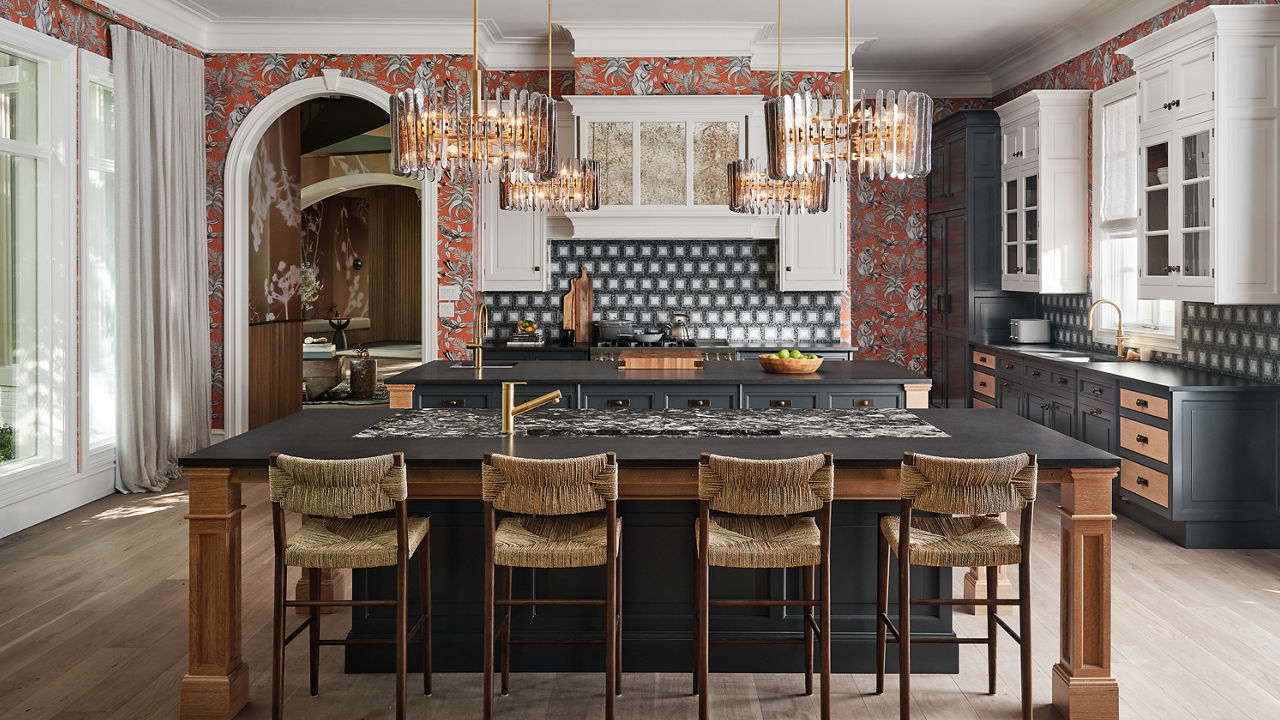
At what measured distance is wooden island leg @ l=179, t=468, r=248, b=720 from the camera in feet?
9.86

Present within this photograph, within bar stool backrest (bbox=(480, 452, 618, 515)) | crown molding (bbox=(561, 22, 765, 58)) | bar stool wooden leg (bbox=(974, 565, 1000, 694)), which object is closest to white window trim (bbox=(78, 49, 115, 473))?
crown molding (bbox=(561, 22, 765, 58))

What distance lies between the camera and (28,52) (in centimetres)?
541

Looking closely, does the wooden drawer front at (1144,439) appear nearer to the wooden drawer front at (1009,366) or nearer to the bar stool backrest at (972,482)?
the wooden drawer front at (1009,366)

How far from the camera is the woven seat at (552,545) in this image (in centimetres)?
290

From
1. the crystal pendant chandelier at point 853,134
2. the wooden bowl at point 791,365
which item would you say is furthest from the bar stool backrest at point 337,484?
the wooden bowl at point 791,365

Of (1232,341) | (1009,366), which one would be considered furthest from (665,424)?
(1009,366)

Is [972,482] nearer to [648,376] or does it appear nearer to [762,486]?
[762,486]

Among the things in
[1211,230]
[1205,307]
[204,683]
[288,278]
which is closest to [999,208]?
[1205,307]

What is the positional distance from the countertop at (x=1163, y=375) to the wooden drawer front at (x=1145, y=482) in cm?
49

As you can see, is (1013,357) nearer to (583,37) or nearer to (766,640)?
(583,37)

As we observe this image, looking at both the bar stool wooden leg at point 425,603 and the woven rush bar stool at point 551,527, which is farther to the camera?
the bar stool wooden leg at point 425,603

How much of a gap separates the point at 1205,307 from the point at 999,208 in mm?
2475

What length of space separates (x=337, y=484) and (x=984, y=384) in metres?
6.15

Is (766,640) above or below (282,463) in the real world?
below
